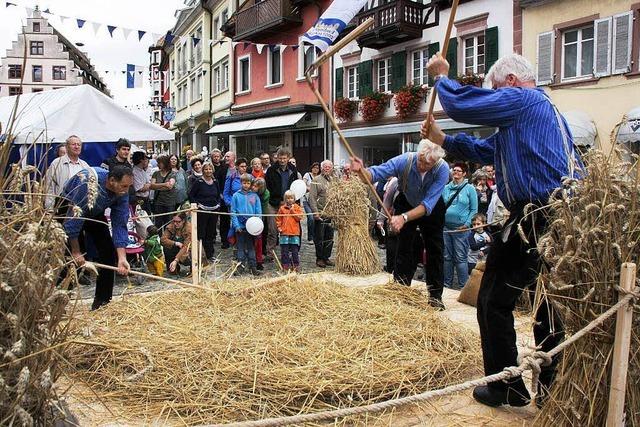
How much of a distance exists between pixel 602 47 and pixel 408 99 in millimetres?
5554

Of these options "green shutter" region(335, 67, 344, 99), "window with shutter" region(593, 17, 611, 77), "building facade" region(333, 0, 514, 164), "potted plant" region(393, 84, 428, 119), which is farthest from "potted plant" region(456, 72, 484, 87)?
"green shutter" region(335, 67, 344, 99)

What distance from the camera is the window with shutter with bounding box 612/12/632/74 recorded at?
12.4 meters

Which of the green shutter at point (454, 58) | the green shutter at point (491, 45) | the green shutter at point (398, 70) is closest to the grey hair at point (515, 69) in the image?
the green shutter at point (491, 45)

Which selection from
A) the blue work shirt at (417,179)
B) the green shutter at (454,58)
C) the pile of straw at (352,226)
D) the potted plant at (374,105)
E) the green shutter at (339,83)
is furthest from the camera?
the green shutter at (339,83)

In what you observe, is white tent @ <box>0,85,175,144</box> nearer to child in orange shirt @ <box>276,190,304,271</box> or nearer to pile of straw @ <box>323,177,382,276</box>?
child in orange shirt @ <box>276,190,304,271</box>

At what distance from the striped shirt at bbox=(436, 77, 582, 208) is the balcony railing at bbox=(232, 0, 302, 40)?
2090cm

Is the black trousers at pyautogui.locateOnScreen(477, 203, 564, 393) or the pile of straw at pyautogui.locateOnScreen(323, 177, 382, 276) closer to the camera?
the black trousers at pyautogui.locateOnScreen(477, 203, 564, 393)

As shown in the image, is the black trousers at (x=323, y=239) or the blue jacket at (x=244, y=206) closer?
the blue jacket at (x=244, y=206)

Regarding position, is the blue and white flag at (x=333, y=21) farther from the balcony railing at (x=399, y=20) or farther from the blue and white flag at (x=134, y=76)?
the blue and white flag at (x=134, y=76)

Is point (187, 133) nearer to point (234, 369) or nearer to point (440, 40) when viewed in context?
point (440, 40)

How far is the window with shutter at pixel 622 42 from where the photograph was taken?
40.6 ft

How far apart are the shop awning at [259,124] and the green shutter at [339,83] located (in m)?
1.69

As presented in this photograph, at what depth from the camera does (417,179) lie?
17.4 ft

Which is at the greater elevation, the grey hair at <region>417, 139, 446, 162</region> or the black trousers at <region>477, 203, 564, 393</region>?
the grey hair at <region>417, 139, 446, 162</region>
